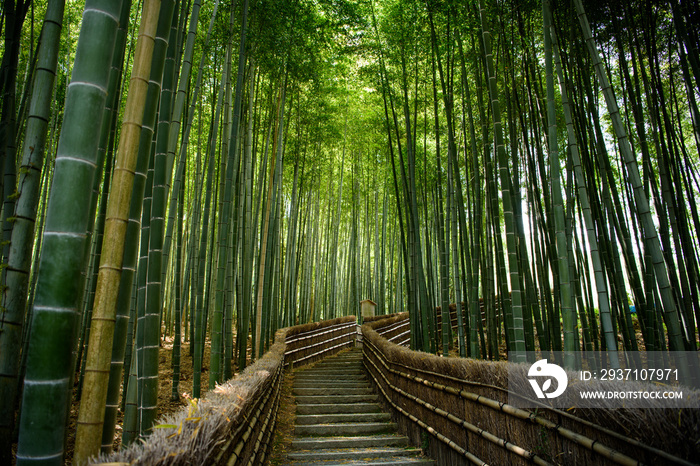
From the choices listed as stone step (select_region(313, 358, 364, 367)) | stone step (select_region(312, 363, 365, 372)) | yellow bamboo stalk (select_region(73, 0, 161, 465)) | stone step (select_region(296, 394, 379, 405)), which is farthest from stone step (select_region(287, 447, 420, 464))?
stone step (select_region(313, 358, 364, 367))

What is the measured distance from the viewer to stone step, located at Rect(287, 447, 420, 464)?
111 inches

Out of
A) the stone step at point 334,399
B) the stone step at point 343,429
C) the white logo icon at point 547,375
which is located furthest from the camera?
the stone step at point 334,399

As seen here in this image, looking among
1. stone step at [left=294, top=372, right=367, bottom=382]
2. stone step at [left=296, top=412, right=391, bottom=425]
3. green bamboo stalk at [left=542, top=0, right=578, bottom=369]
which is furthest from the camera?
stone step at [left=294, top=372, right=367, bottom=382]

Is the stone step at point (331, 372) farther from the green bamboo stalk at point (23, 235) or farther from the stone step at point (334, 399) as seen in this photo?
the green bamboo stalk at point (23, 235)

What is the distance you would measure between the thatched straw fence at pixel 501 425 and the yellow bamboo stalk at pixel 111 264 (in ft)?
5.15

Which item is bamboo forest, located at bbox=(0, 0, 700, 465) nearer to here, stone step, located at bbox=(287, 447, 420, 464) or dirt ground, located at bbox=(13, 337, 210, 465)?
dirt ground, located at bbox=(13, 337, 210, 465)

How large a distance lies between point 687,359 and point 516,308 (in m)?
1.09

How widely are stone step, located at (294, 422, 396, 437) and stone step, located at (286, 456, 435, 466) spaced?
2.27 ft

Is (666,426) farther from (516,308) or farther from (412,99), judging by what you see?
(412,99)

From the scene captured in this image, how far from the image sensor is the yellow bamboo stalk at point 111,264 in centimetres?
104

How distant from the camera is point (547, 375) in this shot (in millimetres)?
1720

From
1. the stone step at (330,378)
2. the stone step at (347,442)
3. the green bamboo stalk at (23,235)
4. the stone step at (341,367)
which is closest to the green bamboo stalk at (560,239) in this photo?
the stone step at (347,442)

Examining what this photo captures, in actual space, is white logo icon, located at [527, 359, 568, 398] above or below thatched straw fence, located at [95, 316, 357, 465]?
above

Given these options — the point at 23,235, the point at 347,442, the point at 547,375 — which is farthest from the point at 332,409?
the point at 23,235
